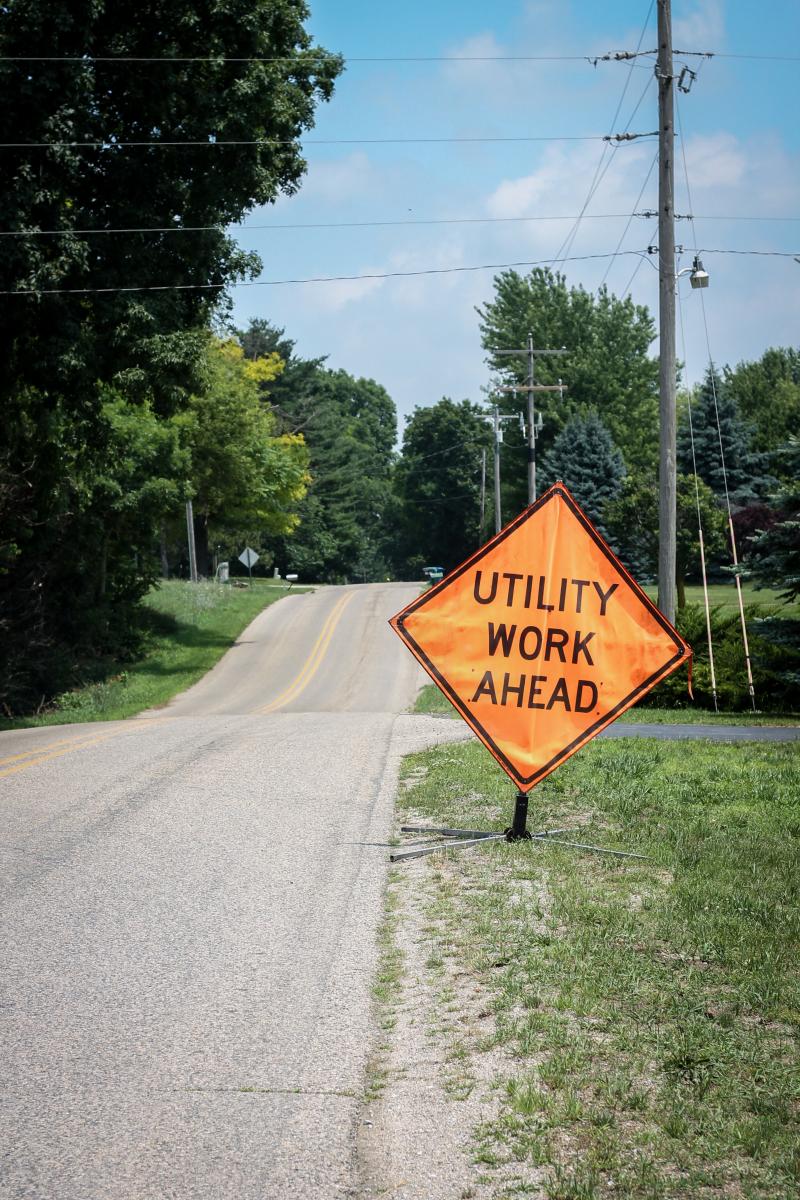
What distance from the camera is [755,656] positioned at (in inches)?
906

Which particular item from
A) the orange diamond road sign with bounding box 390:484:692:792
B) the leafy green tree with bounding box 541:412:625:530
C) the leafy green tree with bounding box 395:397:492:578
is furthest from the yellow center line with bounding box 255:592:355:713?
the leafy green tree with bounding box 395:397:492:578

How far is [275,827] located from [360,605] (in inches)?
1837

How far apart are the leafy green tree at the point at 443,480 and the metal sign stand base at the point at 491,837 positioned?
93.2 m

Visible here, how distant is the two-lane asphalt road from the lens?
4.50m

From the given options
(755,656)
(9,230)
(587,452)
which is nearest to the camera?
(9,230)

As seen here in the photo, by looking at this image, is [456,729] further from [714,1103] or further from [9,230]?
[714,1103]

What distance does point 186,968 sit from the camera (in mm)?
6668

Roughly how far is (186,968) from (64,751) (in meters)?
9.86

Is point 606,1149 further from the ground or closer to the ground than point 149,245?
closer to the ground

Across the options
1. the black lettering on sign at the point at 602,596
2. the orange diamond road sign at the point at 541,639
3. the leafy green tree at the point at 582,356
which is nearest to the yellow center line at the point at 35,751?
the orange diamond road sign at the point at 541,639

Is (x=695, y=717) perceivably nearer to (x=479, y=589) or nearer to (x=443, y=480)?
(x=479, y=589)

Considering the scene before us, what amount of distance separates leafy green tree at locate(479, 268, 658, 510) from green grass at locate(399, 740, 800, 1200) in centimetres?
7401

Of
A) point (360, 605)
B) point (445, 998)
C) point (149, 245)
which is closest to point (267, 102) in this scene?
point (149, 245)

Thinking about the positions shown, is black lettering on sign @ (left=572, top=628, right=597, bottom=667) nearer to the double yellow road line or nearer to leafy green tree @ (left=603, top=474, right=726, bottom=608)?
the double yellow road line
